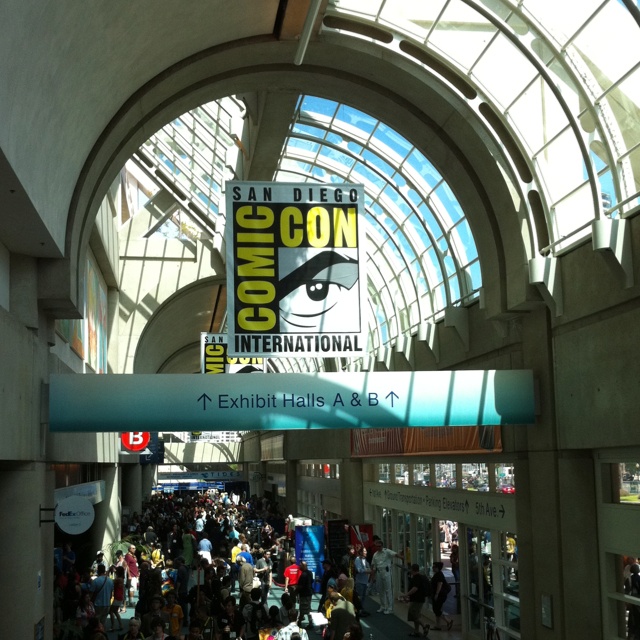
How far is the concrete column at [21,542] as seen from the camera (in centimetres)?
1154

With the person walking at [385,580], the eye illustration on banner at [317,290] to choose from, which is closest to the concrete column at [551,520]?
the eye illustration on banner at [317,290]

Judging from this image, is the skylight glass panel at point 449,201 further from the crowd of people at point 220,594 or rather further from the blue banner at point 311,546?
the blue banner at point 311,546

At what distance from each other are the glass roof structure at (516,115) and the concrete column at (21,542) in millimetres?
8660

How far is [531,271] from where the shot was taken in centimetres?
1392

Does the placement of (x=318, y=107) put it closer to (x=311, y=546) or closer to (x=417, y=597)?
(x=417, y=597)

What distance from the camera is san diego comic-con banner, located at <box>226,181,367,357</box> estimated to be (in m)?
12.6

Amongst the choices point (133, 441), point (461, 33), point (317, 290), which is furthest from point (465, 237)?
point (133, 441)

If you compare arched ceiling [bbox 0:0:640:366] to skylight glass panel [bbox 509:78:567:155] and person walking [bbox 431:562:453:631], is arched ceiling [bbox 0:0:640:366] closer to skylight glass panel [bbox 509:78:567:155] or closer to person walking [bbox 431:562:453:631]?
skylight glass panel [bbox 509:78:567:155]

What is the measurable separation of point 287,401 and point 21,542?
4.29 meters

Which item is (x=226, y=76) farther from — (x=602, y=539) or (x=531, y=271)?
(x=602, y=539)

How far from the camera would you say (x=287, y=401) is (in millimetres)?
13320

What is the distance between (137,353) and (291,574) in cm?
1350

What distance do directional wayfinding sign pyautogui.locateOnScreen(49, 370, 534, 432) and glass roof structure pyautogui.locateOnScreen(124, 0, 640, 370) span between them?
264cm

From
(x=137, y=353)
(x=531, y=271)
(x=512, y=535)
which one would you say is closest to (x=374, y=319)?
(x=137, y=353)
